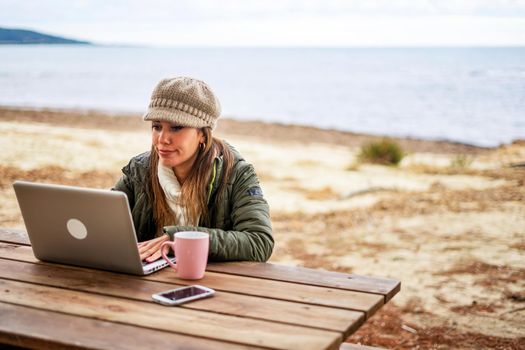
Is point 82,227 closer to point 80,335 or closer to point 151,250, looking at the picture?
point 151,250

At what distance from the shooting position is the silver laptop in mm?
2025

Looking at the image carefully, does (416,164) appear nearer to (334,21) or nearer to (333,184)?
(333,184)

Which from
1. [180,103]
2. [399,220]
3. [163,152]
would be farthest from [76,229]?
[399,220]

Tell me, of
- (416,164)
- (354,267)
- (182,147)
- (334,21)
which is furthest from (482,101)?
(334,21)

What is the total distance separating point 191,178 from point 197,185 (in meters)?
0.04

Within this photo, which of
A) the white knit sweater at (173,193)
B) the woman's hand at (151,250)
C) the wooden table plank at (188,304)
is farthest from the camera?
the white knit sweater at (173,193)

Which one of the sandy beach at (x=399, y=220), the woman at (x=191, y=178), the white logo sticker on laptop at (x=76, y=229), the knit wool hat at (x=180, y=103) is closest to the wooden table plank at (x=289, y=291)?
the white logo sticker on laptop at (x=76, y=229)

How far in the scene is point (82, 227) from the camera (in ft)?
6.97

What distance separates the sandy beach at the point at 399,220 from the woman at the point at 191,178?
5.71ft

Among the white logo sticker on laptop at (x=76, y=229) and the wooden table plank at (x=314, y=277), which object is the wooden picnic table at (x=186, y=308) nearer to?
the wooden table plank at (x=314, y=277)

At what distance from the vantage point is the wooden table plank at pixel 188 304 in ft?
6.00

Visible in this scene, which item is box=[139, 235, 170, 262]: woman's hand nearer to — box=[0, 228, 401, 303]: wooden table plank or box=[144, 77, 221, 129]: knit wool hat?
box=[0, 228, 401, 303]: wooden table plank

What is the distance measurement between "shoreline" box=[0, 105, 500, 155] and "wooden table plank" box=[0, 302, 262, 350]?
1447cm

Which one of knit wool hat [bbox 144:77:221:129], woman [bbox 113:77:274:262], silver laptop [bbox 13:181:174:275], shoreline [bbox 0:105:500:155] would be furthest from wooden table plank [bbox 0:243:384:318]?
shoreline [bbox 0:105:500:155]
